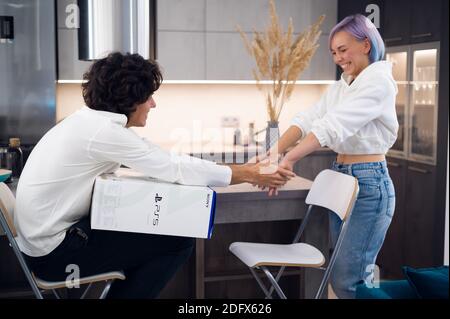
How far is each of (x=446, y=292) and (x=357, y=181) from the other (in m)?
0.75

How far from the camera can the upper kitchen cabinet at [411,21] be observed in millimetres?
3566

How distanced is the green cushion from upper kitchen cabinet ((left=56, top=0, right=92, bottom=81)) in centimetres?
322

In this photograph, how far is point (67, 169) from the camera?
198 cm

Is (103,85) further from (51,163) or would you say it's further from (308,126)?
(308,126)

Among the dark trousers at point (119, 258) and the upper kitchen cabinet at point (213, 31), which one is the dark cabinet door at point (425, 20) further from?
the dark trousers at point (119, 258)

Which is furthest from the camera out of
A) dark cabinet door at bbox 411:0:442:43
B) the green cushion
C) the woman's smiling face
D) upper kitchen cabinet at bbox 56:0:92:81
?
upper kitchen cabinet at bbox 56:0:92:81

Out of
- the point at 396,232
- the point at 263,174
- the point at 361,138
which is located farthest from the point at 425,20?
the point at 263,174

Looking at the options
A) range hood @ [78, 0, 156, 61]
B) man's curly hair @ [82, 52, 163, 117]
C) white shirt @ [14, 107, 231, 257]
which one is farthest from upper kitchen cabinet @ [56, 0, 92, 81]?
white shirt @ [14, 107, 231, 257]

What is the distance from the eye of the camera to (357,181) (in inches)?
87.0

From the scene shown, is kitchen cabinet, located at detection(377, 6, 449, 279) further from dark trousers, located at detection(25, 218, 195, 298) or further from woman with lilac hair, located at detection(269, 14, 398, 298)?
dark trousers, located at detection(25, 218, 195, 298)

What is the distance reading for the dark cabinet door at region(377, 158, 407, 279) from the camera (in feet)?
13.1

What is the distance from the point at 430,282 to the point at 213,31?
3.32 metres

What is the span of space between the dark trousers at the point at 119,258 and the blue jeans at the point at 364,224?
663 millimetres

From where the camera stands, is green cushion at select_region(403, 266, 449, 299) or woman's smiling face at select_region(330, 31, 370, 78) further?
woman's smiling face at select_region(330, 31, 370, 78)
